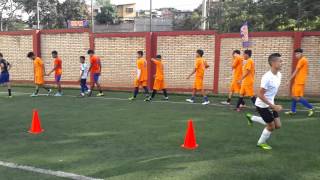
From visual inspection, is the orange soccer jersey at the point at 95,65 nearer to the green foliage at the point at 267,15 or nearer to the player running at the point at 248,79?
the player running at the point at 248,79

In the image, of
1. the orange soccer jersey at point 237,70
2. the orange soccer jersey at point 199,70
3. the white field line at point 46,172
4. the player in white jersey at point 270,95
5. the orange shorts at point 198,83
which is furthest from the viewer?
the orange shorts at point 198,83

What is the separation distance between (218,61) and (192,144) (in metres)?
9.17

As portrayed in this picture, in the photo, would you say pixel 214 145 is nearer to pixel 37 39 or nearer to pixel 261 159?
pixel 261 159

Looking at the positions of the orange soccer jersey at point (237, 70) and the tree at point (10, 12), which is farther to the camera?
the tree at point (10, 12)

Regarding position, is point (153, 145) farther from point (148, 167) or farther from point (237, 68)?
point (237, 68)

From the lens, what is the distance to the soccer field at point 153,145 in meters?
6.06

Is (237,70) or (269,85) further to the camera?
(237,70)

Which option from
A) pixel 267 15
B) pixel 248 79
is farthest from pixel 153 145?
pixel 267 15

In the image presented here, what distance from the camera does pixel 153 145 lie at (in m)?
7.64

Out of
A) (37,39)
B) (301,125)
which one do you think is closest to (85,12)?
(37,39)

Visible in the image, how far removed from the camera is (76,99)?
1477cm

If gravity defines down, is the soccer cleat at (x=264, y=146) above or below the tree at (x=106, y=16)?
below

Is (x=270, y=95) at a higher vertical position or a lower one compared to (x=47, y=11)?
lower

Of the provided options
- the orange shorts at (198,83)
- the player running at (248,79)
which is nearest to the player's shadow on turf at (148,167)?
the player running at (248,79)
